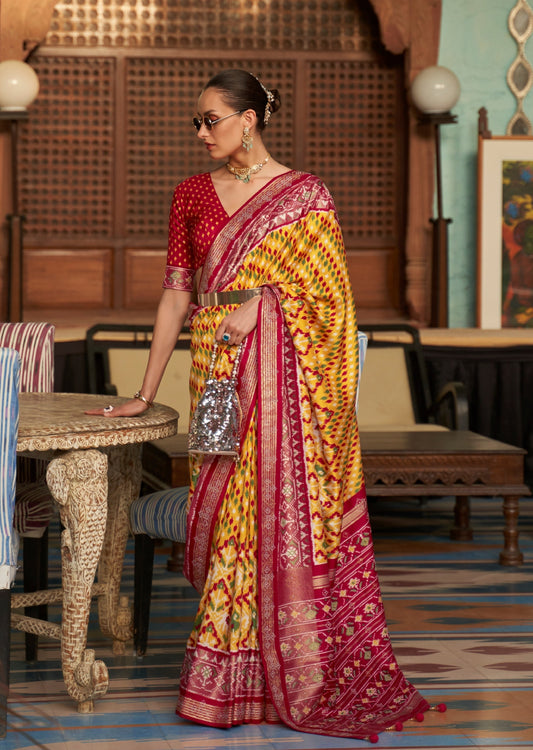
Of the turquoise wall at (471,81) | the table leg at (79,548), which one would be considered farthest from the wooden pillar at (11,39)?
the table leg at (79,548)

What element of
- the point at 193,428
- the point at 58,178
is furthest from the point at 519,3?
the point at 193,428

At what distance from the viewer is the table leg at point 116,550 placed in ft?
11.0

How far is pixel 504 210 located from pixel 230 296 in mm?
4673

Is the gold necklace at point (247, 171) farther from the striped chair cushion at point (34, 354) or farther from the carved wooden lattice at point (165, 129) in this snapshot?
the carved wooden lattice at point (165, 129)

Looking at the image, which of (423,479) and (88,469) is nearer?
(88,469)

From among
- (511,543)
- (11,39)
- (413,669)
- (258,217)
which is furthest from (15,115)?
(413,669)

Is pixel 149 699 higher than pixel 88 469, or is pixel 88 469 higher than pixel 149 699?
pixel 88 469

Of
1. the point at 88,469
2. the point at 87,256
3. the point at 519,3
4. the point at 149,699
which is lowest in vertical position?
the point at 149,699

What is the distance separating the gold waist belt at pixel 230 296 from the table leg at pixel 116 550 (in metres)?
0.68

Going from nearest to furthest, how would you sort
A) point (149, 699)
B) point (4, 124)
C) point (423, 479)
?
point (149, 699) < point (423, 479) < point (4, 124)

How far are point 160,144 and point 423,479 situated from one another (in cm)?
368

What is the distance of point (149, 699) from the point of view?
9.64 ft

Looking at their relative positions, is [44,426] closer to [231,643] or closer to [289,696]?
[231,643]

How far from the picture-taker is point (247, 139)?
2.80m
